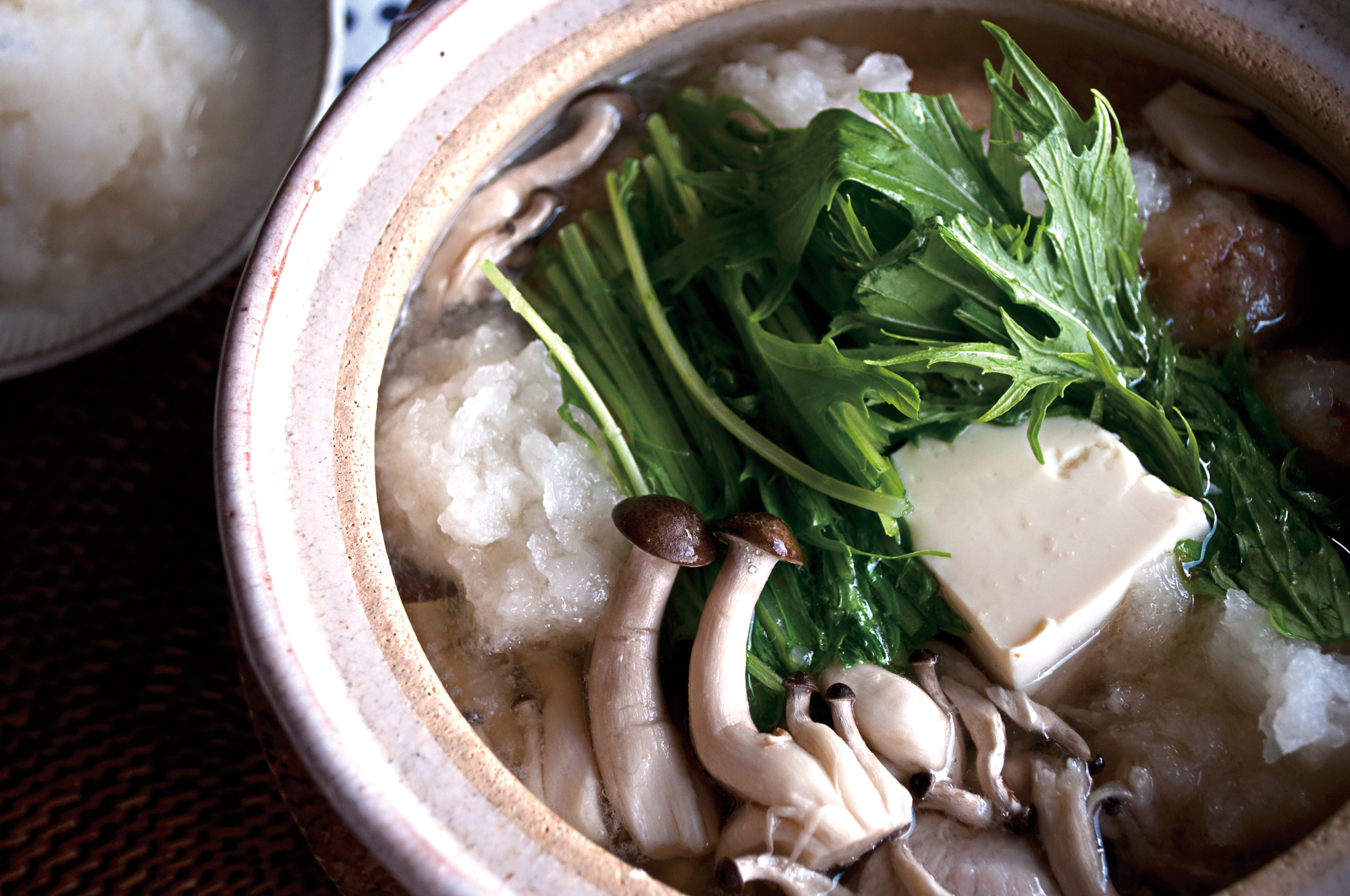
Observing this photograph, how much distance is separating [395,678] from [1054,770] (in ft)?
3.28

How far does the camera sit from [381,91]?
4.86ft

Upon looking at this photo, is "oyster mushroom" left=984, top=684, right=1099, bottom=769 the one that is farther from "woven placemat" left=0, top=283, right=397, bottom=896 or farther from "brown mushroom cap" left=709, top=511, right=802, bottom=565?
"woven placemat" left=0, top=283, right=397, bottom=896

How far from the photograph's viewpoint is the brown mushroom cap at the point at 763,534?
→ 1395 millimetres

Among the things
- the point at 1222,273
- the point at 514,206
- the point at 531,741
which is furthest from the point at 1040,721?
the point at 514,206

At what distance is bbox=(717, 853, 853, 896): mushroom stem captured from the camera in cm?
125

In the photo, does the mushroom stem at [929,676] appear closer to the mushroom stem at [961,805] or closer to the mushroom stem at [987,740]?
the mushroom stem at [987,740]

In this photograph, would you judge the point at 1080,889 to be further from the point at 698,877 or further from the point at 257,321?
the point at 257,321

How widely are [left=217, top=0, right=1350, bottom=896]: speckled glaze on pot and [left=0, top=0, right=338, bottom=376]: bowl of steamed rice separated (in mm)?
771

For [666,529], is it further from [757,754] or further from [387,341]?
[387,341]

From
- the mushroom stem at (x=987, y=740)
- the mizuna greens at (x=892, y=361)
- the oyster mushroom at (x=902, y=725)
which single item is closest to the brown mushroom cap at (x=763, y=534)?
the mizuna greens at (x=892, y=361)

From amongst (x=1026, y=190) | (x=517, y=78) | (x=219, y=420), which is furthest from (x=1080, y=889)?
(x=517, y=78)

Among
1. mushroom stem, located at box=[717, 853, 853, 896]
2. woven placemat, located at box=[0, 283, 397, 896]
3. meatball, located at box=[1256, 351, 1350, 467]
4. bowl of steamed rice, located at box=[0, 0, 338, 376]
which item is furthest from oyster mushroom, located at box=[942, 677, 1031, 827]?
bowl of steamed rice, located at box=[0, 0, 338, 376]

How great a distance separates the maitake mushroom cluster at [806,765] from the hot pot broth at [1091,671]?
5 centimetres

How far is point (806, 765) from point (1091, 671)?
55 centimetres
